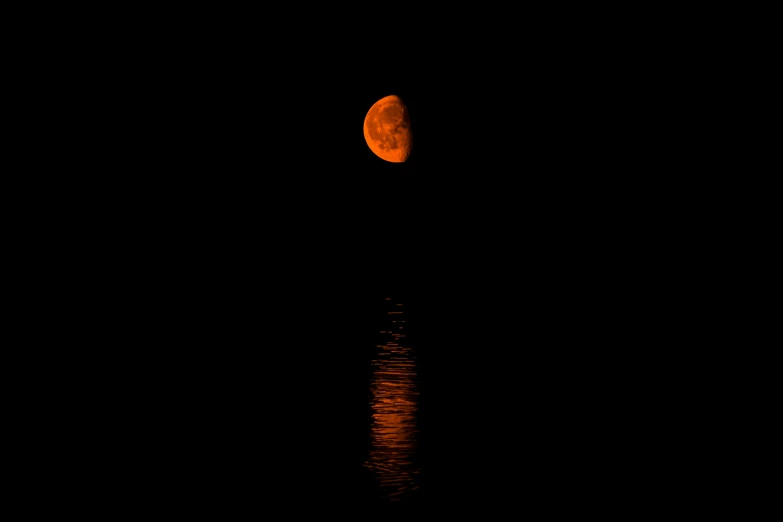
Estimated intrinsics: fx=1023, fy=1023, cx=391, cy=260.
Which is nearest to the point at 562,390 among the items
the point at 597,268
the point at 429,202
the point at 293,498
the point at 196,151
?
the point at 293,498

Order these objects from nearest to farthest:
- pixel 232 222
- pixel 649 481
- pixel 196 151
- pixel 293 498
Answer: pixel 293 498
pixel 649 481
pixel 232 222
pixel 196 151

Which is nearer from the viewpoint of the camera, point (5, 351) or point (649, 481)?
point (649, 481)

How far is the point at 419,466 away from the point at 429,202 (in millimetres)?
21110

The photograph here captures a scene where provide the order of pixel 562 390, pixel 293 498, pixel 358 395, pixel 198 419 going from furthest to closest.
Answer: pixel 562 390 < pixel 358 395 < pixel 198 419 < pixel 293 498

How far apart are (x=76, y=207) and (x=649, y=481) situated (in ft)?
52.6

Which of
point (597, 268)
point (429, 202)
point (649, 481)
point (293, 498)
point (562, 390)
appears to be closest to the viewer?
point (293, 498)

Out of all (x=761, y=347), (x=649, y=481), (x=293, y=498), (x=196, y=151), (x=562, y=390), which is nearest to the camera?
(x=293, y=498)

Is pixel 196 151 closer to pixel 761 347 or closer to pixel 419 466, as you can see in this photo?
pixel 761 347

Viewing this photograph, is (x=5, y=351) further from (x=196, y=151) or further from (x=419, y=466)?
(x=196, y=151)

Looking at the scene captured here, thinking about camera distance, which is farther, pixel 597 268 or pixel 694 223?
pixel 694 223

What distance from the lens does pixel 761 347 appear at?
5.59m

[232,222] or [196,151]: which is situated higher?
[196,151]

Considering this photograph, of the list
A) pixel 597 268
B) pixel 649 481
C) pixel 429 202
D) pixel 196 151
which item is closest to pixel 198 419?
pixel 649 481

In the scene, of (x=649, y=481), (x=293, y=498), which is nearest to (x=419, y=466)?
(x=293, y=498)
